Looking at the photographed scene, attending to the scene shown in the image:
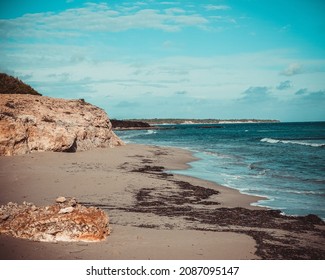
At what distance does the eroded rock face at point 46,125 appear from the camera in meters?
17.9

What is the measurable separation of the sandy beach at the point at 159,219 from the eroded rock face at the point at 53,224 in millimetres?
165

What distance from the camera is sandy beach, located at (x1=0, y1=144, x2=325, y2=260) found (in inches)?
237

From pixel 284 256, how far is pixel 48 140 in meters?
16.6

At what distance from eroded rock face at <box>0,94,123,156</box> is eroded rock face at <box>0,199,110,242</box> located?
12285mm

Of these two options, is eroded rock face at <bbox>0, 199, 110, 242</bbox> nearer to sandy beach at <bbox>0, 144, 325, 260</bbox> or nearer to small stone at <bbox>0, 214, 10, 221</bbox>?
small stone at <bbox>0, 214, 10, 221</bbox>

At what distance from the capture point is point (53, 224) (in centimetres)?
621

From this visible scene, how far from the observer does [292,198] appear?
1277 cm

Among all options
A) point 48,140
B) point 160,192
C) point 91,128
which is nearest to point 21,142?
point 48,140

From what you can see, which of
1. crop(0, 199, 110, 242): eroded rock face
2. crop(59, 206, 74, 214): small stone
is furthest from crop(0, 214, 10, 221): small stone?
crop(59, 206, 74, 214): small stone

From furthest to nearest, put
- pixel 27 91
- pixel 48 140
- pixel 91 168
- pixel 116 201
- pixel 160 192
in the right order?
pixel 27 91, pixel 48 140, pixel 91 168, pixel 160 192, pixel 116 201

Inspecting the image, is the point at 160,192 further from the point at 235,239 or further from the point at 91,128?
the point at 91,128

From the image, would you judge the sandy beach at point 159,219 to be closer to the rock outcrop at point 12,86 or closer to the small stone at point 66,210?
the small stone at point 66,210

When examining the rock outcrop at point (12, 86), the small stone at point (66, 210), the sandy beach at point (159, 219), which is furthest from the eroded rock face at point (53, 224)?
the rock outcrop at point (12, 86)
